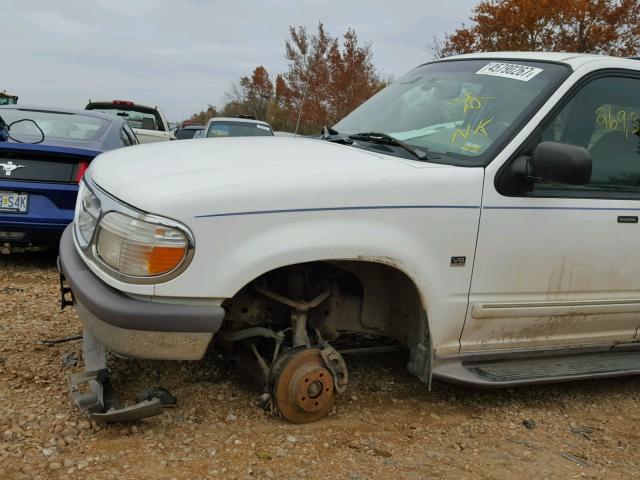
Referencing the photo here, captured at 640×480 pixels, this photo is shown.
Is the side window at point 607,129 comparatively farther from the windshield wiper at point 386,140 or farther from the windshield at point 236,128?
the windshield at point 236,128

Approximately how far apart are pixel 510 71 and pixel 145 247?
85.9 inches

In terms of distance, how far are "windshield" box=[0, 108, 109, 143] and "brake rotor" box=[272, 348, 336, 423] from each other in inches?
146

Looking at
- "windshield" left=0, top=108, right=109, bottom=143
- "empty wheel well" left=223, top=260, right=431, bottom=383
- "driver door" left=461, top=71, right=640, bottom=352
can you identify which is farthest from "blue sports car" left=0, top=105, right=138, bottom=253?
"driver door" left=461, top=71, right=640, bottom=352

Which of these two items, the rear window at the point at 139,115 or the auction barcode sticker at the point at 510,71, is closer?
the auction barcode sticker at the point at 510,71

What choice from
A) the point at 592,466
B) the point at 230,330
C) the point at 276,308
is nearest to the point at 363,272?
the point at 276,308

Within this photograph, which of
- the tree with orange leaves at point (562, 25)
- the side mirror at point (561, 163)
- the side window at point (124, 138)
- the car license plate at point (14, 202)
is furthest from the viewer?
the tree with orange leaves at point (562, 25)

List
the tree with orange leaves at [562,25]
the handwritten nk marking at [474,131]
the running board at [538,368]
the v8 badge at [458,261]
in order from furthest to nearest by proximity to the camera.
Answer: the tree with orange leaves at [562,25]
the handwritten nk marking at [474,131]
the running board at [538,368]
the v8 badge at [458,261]

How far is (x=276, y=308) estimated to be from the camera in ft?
10.5

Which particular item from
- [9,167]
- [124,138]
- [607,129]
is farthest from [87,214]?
[124,138]

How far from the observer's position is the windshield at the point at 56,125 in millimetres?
5816

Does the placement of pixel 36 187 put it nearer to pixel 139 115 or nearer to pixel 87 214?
pixel 87 214

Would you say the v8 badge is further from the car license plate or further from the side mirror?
the car license plate

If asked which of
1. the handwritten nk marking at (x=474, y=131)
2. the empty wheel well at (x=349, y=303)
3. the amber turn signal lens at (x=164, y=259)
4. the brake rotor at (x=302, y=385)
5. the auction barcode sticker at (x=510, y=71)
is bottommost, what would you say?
the brake rotor at (x=302, y=385)

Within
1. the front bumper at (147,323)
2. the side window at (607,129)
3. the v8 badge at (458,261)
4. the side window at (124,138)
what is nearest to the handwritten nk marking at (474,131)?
the side window at (607,129)
